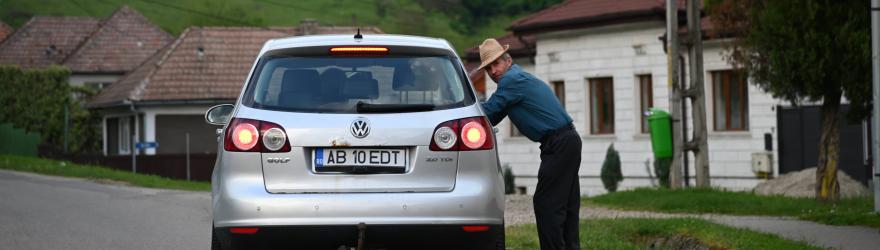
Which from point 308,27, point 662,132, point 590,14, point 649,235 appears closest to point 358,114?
point 649,235

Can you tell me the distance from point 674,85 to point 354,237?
15463 mm

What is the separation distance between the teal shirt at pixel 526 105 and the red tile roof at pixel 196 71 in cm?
4429

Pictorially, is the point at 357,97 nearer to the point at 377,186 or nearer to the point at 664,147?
the point at 377,186

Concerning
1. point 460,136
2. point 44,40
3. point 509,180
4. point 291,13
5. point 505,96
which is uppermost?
point 291,13

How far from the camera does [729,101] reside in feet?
109

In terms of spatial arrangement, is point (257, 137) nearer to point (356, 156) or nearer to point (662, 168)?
point (356, 156)

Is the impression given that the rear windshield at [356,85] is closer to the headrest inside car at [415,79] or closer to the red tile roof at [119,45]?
the headrest inside car at [415,79]

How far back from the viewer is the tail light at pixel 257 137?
29.9 ft

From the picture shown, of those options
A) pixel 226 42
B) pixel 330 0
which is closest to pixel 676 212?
pixel 226 42

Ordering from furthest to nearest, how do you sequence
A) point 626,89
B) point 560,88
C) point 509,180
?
point 509,180
point 560,88
point 626,89

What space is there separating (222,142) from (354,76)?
0.86 m

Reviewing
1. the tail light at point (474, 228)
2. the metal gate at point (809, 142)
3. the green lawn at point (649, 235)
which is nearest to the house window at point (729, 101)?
the metal gate at point (809, 142)

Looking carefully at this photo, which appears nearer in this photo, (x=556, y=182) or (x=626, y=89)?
(x=556, y=182)

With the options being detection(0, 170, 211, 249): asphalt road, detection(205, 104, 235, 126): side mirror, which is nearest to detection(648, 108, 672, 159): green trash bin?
detection(0, 170, 211, 249): asphalt road
